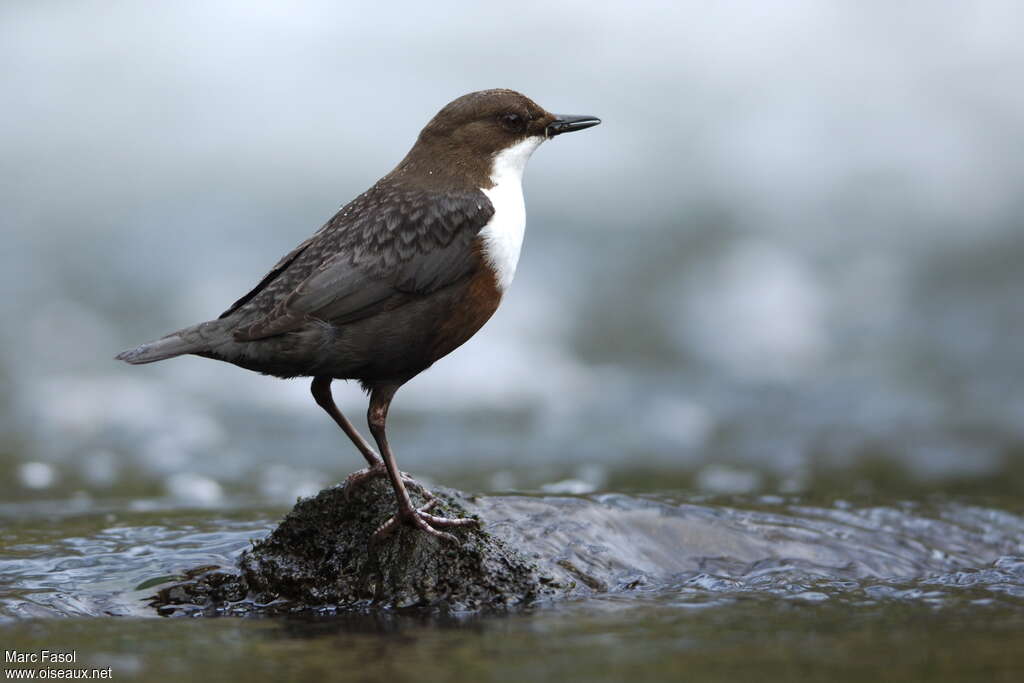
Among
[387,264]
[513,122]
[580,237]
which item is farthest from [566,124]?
[580,237]

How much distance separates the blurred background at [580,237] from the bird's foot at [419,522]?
3282 mm

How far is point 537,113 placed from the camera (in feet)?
17.3

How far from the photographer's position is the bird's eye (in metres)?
5.18

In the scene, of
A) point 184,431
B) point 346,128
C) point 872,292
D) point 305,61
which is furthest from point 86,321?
point 872,292

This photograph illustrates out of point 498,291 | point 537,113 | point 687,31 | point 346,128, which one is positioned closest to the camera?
point 498,291

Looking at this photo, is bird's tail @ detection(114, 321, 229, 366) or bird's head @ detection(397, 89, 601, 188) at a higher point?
bird's head @ detection(397, 89, 601, 188)

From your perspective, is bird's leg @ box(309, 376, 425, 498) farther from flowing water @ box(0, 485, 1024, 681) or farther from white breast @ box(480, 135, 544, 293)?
white breast @ box(480, 135, 544, 293)

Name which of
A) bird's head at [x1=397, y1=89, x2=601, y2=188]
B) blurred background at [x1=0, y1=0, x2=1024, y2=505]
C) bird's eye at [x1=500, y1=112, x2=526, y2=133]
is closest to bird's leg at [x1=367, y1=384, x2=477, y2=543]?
bird's head at [x1=397, y1=89, x2=601, y2=188]

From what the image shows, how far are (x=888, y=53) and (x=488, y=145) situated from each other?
36.4ft

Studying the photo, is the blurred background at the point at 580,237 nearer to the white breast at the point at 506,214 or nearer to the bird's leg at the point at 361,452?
the bird's leg at the point at 361,452

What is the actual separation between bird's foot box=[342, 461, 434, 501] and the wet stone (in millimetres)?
21

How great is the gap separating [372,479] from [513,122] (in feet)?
5.02

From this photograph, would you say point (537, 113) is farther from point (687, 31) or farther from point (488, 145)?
point (687, 31)

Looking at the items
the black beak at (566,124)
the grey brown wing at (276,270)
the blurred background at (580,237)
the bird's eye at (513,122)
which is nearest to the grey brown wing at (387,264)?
the grey brown wing at (276,270)
